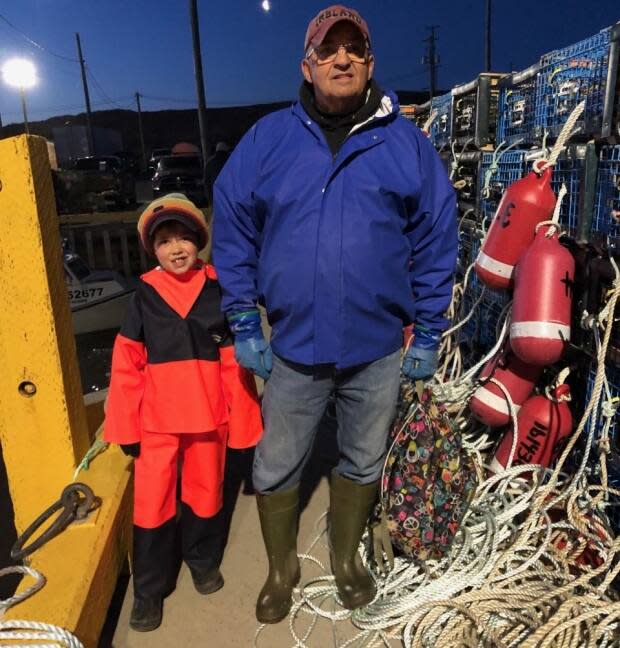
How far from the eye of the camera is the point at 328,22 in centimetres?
200

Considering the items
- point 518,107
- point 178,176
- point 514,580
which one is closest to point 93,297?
point 518,107

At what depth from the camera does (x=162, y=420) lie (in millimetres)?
2277

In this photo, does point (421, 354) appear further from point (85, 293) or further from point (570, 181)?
point (85, 293)

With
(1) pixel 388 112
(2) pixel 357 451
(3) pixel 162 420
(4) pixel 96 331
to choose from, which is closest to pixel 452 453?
(2) pixel 357 451

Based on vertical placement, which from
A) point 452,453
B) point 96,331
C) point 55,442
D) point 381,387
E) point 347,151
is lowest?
point 96,331

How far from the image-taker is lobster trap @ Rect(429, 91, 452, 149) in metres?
5.22

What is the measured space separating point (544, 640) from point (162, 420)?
64.6 inches

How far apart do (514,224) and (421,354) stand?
3.61 feet

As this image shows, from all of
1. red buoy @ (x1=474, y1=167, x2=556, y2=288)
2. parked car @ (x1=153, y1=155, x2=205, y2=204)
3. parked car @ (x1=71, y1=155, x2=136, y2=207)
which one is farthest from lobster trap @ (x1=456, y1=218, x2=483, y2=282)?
parked car @ (x1=153, y1=155, x2=205, y2=204)

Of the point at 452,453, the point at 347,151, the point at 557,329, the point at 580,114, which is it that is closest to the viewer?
the point at 347,151

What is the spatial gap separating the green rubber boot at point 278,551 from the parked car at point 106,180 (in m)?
17.3

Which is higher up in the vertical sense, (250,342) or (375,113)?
(375,113)

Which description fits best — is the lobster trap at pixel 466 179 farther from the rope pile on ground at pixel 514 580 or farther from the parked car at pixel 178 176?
the parked car at pixel 178 176

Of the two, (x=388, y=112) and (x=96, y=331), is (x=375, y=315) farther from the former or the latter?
(x=96, y=331)
